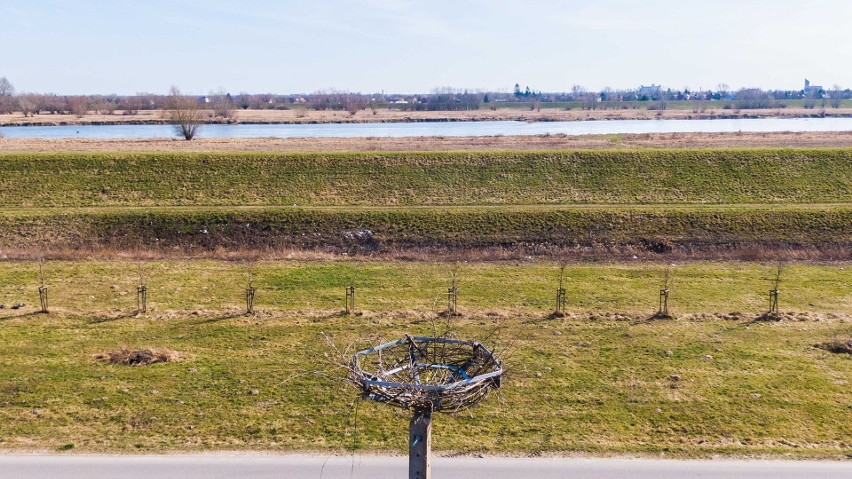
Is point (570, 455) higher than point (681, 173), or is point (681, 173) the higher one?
point (681, 173)

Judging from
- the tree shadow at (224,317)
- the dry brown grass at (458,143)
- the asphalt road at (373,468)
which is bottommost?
the asphalt road at (373,468)

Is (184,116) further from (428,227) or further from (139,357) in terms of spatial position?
(139,357)

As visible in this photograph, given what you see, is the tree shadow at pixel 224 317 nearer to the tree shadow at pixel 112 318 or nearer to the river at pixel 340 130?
the tree shadow at pixel 112 318

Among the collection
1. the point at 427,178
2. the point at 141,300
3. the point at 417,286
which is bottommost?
the point at 417,286

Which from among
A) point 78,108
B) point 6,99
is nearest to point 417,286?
point 78,108

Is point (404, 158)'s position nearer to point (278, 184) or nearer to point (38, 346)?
point (278, 184)

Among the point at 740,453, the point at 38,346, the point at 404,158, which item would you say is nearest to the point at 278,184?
the point at 404,158

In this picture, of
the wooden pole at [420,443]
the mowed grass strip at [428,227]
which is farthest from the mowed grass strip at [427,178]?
the wooden pole at [420,443]
